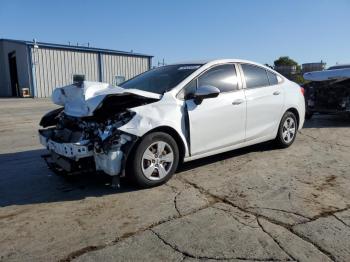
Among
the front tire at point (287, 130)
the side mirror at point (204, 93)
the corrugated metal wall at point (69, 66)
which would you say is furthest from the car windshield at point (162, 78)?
the corrugated metal wall at point (69, 66)

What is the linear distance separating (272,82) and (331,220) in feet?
11.2

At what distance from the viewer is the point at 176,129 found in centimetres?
493

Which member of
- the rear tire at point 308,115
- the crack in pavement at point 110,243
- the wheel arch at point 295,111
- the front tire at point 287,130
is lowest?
the crack in pavement at point 110,243

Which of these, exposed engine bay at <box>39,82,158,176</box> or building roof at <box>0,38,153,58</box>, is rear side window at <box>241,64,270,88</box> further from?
building roof at <box>0,38,153,58</box>

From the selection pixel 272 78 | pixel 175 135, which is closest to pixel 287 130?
pixel 272 78

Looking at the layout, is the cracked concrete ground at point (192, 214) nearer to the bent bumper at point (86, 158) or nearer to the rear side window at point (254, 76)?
the bent bumper at point (86, 158)

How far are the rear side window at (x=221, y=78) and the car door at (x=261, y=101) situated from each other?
27 centimetres

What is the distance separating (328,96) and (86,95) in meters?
7.95

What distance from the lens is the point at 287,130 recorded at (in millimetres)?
6961

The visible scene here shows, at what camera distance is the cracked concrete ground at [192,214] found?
10.4 ft

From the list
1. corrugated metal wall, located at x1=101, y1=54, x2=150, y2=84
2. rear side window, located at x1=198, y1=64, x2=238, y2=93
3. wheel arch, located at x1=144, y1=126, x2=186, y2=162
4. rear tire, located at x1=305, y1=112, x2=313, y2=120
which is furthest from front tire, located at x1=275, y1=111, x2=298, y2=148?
corrugated metal wall, located at x1=101, y1=54, x2=150, y2=84

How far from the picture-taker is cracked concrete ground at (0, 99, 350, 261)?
317cm

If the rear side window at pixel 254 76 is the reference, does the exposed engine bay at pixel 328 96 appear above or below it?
below

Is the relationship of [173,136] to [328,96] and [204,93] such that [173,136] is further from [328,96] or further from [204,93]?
[328,96]
